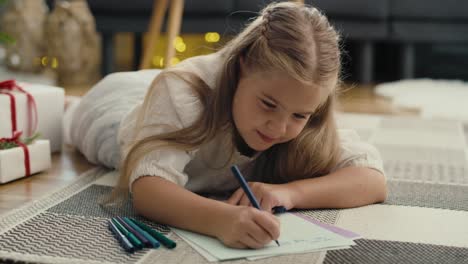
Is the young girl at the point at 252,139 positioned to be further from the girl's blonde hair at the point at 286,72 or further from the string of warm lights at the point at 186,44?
the string of warm lights at the point at 186,44

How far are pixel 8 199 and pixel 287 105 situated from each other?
1.61ft

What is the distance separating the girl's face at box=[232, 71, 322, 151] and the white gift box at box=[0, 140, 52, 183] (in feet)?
1.55

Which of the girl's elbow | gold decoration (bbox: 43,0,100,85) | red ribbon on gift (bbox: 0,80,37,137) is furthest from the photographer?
gold decoration (bbox: 43,0,100,85)

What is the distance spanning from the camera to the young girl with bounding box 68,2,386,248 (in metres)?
0.86

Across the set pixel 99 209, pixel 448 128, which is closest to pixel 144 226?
pixel 99 209

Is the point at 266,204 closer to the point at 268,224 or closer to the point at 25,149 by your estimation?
the point at 268,224

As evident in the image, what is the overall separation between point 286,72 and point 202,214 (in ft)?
0.66

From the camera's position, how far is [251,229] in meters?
0.78

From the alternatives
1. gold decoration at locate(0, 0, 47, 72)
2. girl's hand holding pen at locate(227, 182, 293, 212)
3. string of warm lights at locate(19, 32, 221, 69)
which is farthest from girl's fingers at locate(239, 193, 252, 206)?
string of warm lights at locate(19, 32, 221, 69)

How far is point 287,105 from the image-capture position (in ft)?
2.81

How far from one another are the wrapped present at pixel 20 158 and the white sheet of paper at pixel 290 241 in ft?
1.41

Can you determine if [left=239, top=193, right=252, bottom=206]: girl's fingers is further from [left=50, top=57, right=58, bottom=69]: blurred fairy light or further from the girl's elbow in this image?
[left=50, top=57, right=58, bottom=69]: blurred fairy light

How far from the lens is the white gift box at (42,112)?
127 cm

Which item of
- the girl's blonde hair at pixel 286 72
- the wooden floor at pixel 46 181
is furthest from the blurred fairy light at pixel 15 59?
the girl's blonde hair at pixel 286 72
